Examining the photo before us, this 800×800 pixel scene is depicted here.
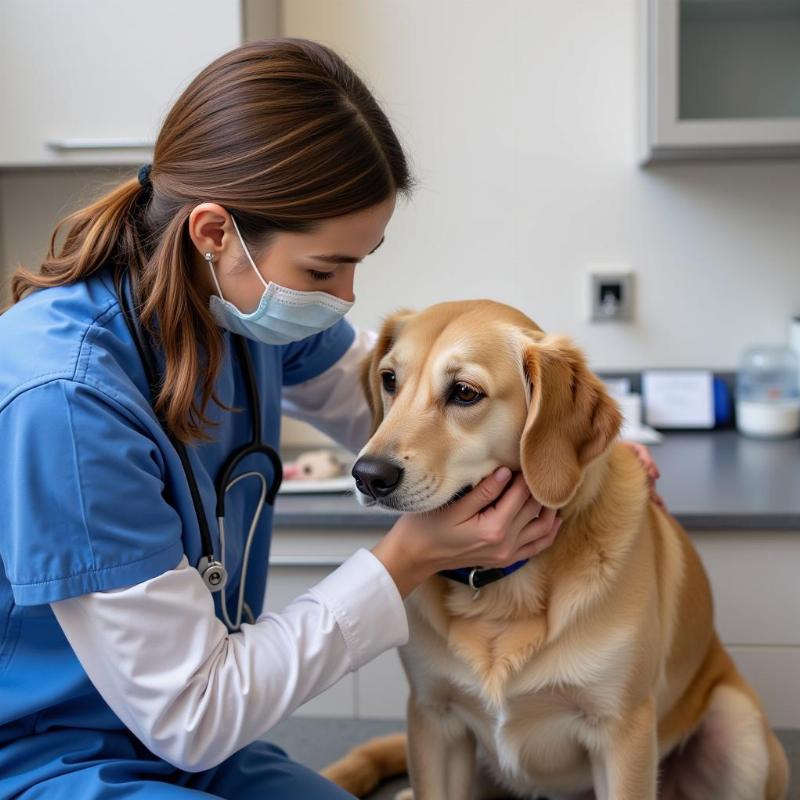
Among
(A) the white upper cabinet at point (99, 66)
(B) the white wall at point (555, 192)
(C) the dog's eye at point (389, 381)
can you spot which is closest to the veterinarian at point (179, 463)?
(C) the dog's eye at point (389, 381)

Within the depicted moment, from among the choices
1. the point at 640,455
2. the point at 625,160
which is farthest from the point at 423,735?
the point at 625,160

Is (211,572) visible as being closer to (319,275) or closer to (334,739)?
(319,275)

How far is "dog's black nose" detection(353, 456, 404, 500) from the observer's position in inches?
42.0

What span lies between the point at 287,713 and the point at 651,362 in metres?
1.49

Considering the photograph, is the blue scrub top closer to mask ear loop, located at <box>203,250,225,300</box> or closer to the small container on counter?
mask ear loop, located at <box>203,250,225,300</box>

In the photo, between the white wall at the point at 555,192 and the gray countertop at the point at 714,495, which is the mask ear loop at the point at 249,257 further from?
the white wall at the point at 555,192

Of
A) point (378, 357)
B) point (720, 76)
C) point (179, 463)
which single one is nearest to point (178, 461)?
point (179, 463)

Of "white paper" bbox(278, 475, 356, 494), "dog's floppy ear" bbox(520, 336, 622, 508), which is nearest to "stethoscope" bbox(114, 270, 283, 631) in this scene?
"dog's floppy ear" bbox(520, 336, 622, 508)

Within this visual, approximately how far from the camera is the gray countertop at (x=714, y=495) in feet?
5.49

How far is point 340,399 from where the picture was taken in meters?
1.54

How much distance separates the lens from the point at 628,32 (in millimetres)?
2172

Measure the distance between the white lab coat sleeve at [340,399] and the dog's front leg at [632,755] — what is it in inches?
22.9

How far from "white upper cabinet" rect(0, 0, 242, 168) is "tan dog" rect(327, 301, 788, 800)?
35.8 inches

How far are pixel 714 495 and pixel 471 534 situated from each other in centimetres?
81
